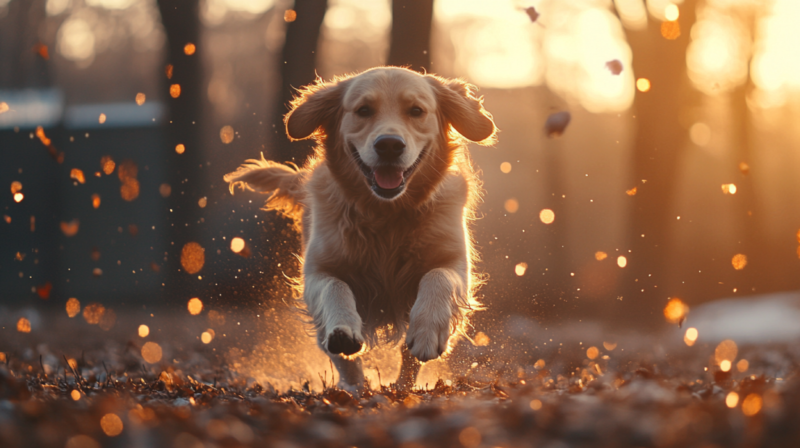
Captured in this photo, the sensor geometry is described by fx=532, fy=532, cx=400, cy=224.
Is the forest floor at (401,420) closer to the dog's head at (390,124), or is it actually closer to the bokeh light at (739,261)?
the dog's head at (390,124)

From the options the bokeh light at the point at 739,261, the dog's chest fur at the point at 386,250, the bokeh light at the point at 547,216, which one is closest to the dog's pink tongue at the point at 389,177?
the dog's chest fur at the point at 386,250

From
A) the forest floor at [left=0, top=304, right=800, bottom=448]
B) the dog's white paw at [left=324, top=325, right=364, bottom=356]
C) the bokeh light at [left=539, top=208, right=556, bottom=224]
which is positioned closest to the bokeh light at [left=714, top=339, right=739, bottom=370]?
the bokeh light at [left=539, top=208, right=556, bottom=224]

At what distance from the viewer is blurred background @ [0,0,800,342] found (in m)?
7.41

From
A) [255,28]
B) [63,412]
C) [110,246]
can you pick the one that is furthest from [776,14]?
[110,246]

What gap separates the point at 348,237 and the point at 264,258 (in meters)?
2.78

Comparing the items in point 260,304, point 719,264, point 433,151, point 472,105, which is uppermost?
point 472,105

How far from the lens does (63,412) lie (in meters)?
1.63

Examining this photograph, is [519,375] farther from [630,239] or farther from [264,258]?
[630,239]

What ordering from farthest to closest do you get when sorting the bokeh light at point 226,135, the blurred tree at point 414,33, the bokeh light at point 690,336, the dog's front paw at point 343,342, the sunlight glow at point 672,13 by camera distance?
1. the bokeh light at point 690,336
2. the sunlight glow at point 672,13
3. the bokeh light at point 226,135
4. the blurred tree at point 414,33
5. the dog's front paw at point 343,342

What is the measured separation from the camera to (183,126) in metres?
7.82

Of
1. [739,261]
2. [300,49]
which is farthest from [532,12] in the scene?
[739,261]

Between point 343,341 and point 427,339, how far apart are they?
0.42 metres

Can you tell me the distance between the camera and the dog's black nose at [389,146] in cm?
294

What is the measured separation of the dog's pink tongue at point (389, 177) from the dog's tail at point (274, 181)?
4.83 ft
